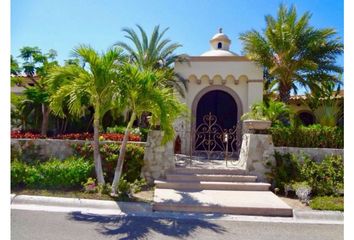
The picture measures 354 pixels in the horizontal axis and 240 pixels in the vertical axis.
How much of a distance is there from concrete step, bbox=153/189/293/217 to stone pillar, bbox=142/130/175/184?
3.32 ft

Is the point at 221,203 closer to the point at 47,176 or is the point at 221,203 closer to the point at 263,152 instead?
the point at 263,152

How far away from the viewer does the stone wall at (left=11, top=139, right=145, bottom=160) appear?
798 cm

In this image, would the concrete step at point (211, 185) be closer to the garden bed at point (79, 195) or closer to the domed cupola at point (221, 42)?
the garden bed at point (79, 195)

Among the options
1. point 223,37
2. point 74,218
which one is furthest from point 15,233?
point 223,37

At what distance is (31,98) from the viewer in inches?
495

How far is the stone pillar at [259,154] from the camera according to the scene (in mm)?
7891

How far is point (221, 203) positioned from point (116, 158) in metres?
3.27

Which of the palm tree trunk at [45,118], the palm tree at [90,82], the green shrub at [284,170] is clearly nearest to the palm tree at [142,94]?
the palm tree at [90,82]

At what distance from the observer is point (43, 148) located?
8094mm

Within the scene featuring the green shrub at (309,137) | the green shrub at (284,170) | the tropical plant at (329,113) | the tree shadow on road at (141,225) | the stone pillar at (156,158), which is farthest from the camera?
the tropical plant at (329,113)

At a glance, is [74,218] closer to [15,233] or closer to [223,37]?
[15,233]

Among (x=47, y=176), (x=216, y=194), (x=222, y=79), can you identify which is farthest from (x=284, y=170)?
(x=47, y=176)

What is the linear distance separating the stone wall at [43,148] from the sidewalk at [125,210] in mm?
2206
